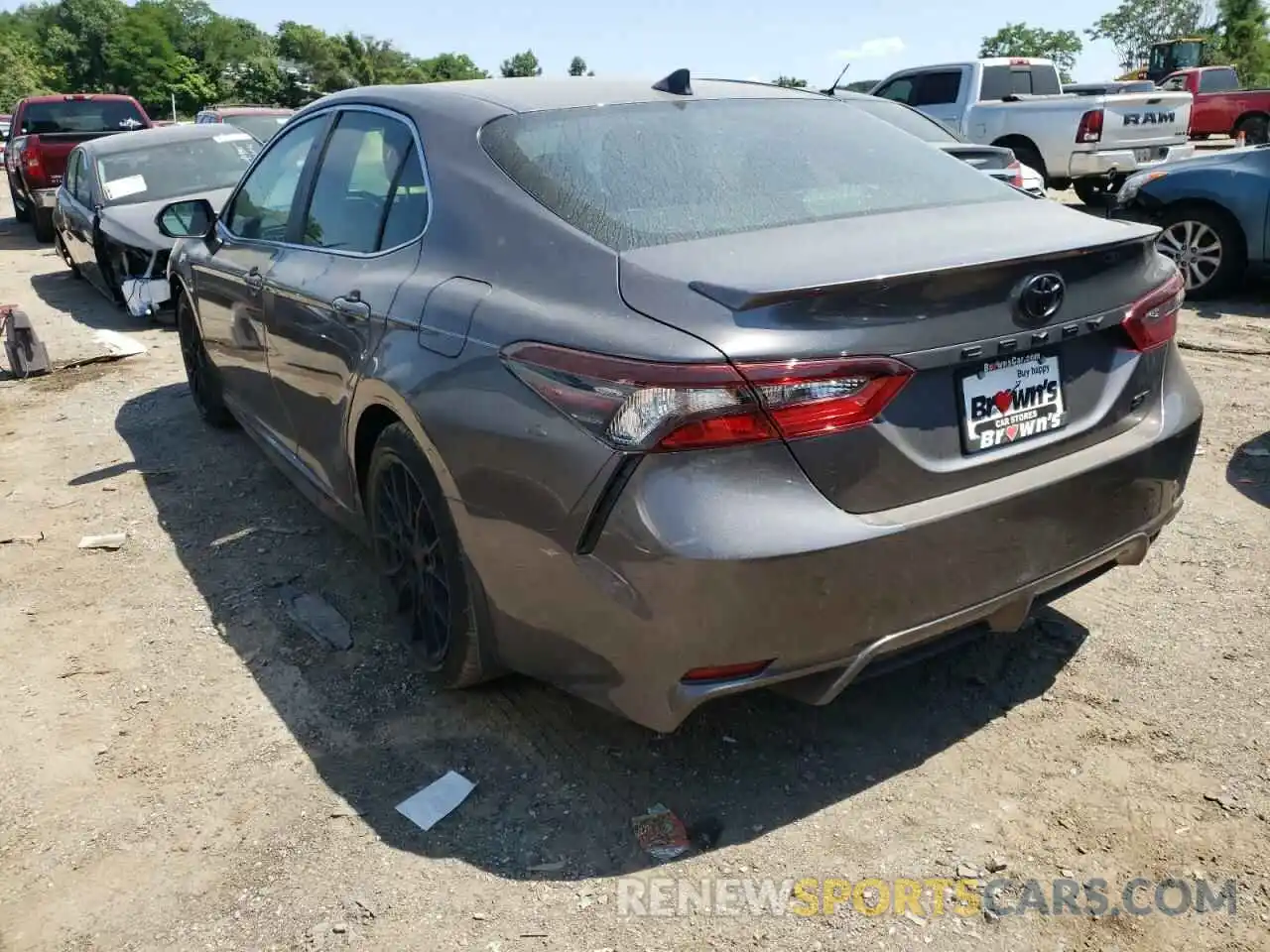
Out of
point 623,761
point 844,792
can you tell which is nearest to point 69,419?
point 623,761

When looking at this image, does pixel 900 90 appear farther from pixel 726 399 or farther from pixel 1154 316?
pixel 726 399

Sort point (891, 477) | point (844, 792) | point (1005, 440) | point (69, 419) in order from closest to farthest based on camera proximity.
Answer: point (891, 477), point (1005, 440), point (844, 792), point (69, 419)

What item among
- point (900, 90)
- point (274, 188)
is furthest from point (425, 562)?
point (900, 90)

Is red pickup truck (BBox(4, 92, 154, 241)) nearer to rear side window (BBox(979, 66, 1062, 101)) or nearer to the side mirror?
the side mirror

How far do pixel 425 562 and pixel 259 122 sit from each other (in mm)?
12674

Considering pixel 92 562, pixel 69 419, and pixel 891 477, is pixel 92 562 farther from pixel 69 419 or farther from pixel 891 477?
pixel 891 477

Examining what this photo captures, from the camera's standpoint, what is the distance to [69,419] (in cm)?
634

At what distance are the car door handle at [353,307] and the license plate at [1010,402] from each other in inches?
68.1

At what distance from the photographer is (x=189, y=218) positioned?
514 centimetres

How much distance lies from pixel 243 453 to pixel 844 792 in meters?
3.95

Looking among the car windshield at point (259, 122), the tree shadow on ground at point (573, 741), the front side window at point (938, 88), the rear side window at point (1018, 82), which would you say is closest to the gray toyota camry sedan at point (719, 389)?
the tree shadow on ground at point (573, 741)

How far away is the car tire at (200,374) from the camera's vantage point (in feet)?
18.0

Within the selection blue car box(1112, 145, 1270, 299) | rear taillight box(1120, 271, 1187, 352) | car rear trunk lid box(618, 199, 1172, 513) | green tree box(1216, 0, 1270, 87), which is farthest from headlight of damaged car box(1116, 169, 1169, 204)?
green tree box(1216, 0, 1270, 87)

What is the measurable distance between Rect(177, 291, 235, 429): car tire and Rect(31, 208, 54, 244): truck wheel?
421 inches
